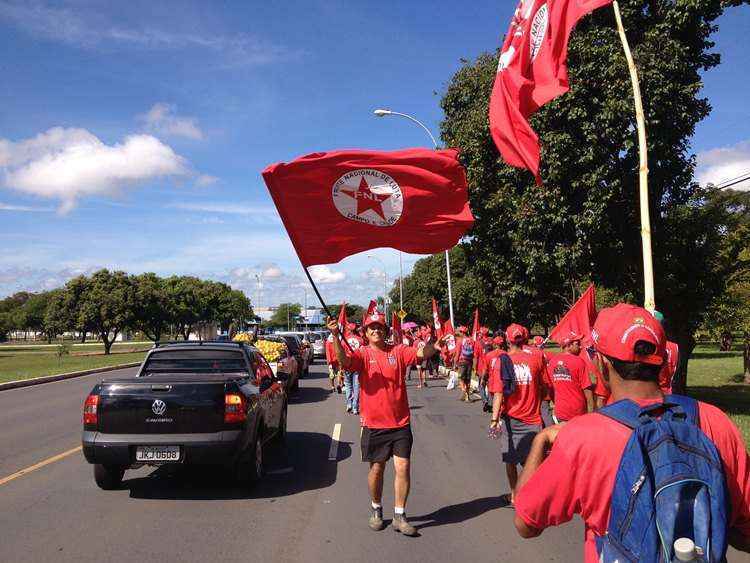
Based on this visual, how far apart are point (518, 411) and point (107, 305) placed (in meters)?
51.6

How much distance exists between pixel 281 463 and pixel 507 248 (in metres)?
9.84

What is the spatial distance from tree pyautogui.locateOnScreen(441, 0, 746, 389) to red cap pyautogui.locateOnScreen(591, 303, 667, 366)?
10226mm

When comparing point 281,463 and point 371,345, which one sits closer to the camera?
point 371,345

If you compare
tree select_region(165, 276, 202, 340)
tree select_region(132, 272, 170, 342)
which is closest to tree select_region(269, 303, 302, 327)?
tree select_region(165, 276, 202, 340)

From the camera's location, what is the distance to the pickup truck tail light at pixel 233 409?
21.8 feet

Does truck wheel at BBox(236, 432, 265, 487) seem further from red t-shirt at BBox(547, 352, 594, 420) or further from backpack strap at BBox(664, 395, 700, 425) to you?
backpack strap at BBox(664, 395, 700, 425)

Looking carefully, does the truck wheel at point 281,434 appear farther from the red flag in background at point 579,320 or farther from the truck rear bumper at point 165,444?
the red flag in background at point 579,320

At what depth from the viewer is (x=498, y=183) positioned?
15789mm

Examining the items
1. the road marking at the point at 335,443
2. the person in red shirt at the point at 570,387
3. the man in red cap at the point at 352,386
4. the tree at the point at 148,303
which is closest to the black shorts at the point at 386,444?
the person in red shirt at the point at 570,387

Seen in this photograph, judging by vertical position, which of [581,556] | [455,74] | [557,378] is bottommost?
[581,556]

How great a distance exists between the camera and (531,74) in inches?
309

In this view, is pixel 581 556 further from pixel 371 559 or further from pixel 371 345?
pixel 371 345

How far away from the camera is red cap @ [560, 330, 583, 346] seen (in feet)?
27.3

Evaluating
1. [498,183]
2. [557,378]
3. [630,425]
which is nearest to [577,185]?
[498,183]
